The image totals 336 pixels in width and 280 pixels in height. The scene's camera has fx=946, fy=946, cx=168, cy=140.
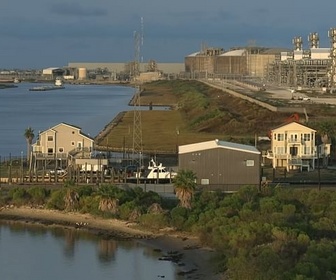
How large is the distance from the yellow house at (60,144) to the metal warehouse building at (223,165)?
5265mm

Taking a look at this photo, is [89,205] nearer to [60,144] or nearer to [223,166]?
[223,166]

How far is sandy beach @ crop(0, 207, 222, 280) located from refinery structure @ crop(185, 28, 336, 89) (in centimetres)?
4869

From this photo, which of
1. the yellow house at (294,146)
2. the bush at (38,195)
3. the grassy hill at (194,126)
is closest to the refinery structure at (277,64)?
the grassy hill at (194,126)

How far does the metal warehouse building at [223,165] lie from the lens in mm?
21359

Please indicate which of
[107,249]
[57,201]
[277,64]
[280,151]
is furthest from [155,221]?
[277,64]

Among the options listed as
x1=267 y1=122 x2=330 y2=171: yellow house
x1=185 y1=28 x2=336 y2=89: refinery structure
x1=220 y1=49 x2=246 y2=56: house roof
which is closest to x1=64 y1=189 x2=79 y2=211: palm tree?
x1=267 y1=122 x2=330 y2=171: yellow house

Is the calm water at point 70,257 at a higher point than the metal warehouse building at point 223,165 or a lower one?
lower

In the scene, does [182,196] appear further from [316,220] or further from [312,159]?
[312,159]

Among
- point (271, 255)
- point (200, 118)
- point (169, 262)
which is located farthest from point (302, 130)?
point (200, 118)

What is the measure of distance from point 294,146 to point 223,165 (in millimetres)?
4985

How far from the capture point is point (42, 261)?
16828mm

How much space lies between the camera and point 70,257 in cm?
1728

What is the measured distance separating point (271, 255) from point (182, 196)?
18.2 feet

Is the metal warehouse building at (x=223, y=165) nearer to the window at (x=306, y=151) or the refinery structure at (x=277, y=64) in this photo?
the window at (x=306, y=151)
